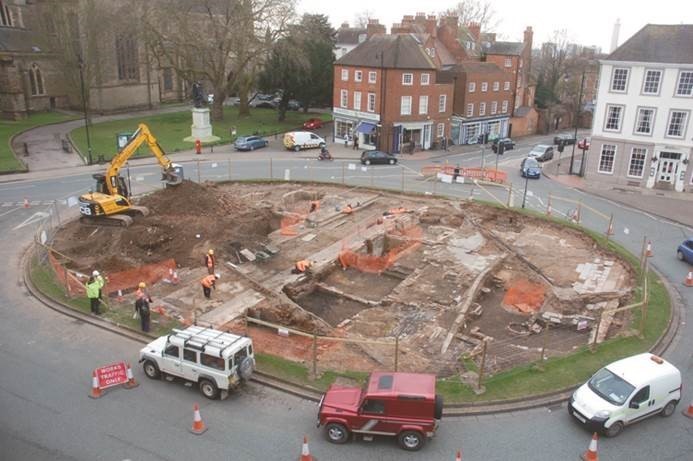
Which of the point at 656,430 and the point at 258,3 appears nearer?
the point at 656,430

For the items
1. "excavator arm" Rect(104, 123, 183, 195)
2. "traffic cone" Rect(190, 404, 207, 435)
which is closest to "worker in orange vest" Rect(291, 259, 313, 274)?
"traffic cone" Rect(190, 404, 207, 435)

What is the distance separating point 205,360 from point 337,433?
443 cm

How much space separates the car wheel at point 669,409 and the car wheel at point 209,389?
12.8 metres

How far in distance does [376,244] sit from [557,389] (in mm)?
14515

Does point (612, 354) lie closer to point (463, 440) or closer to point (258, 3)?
point (463, 440)

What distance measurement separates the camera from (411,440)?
1446 centimetres

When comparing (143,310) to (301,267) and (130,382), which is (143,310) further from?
(301,267)

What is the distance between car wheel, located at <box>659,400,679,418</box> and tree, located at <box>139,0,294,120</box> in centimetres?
5514

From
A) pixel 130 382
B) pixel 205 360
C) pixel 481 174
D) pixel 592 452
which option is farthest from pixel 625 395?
pixel 481 174

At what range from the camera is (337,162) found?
168 ft

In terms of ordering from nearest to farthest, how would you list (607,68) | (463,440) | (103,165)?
1. (463,440)
2. (607,68)
3. (103,165)

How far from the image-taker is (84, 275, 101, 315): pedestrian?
2084 centimetres

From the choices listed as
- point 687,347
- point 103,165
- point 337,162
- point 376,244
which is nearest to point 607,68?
point 337,162

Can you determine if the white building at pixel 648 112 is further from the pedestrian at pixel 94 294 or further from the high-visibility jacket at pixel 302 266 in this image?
the pedestrian at pixel 94 294
